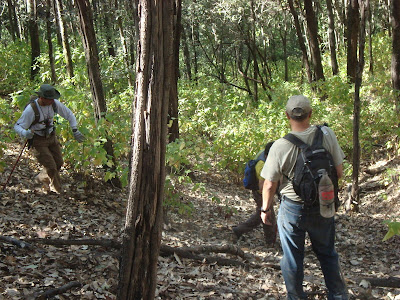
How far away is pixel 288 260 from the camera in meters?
3.94

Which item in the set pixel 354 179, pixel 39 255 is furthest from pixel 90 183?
pixel 354 179

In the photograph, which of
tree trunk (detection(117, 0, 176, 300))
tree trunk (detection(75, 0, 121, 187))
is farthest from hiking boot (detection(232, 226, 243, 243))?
tree trunk (detection(117, 0, 176, 300))

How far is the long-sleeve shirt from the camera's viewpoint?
6.57 meters

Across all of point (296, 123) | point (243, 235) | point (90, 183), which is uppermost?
point (296, 123)

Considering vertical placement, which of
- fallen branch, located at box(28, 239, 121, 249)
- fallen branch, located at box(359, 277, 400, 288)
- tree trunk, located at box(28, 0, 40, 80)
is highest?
tree trunk, located at box(28, 0, 40, 80)

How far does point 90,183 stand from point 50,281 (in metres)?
3.52

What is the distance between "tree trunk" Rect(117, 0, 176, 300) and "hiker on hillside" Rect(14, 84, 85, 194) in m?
3.85

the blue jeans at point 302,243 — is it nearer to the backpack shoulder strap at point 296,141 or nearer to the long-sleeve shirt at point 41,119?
the backpack shoulder strap at point 296,141

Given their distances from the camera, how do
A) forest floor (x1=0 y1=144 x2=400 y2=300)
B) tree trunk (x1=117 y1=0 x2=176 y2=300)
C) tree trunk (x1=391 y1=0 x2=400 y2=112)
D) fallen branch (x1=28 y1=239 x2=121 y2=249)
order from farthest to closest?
tree trunk (x1=391 y1=0 x2=400 y2=112) < fallen branch (x1=28 y1=239 x2=121 y2=249) < forest floor (x1=0 y1=144 x2=400 y2=300) < tree trunk (x1=117 y1=0 x2=176 y2=300)

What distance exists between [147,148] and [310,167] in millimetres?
1490

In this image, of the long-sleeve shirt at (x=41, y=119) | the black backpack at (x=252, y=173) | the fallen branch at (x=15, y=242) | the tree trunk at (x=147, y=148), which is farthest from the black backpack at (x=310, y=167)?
the long-sleeve shirt at (x=41, y=119)

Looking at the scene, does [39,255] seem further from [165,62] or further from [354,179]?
[354,179]

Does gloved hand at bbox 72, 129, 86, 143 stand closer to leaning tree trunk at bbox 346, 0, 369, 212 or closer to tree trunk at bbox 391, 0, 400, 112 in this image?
leaning tree trunk at bbox 346, 0, 369, 212

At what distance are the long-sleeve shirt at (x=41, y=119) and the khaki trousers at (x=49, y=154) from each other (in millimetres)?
149
